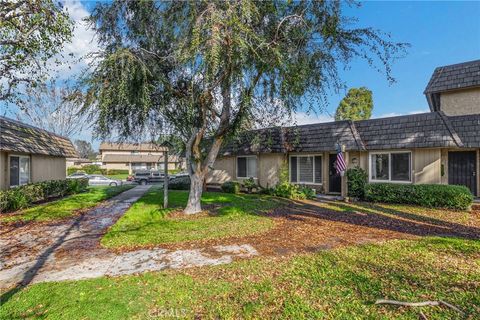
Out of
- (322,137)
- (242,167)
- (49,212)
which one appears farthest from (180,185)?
(322,137)

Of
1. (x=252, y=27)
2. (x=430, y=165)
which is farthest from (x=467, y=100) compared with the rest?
(x=252, y=27)

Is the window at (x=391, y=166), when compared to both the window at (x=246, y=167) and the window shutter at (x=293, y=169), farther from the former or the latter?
the window at (x=246, y=167)

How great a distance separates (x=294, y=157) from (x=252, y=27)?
31.5 feet

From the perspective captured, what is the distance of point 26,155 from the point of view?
1321cm

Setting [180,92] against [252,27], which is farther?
[180,92]

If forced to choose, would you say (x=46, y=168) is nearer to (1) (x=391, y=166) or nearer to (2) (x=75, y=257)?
(2) (x=75, y=257)

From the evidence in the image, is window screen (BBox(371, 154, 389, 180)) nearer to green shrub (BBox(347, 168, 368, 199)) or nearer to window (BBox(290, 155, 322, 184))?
green shrub (BBox(347, 168, 368, 199))

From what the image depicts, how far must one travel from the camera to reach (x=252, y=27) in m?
8.44

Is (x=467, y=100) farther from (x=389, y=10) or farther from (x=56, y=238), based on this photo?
(x=56, y=238)

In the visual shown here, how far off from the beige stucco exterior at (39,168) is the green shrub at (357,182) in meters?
15.4

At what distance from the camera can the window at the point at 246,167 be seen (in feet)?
58.2

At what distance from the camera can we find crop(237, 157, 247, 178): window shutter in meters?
18.3

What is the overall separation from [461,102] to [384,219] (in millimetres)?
9054

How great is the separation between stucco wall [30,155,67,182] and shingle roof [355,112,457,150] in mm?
16768
